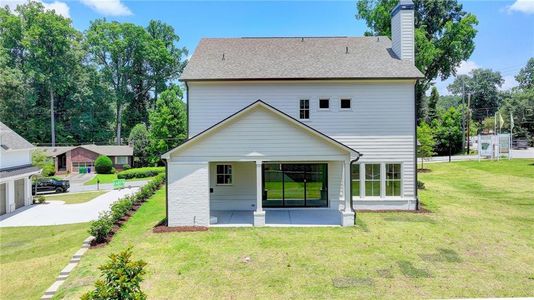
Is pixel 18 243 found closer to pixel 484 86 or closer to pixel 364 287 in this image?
pixel 364 287

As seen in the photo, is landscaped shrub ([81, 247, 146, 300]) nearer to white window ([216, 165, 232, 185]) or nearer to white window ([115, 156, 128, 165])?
white window ([216, 165, 232, 185])

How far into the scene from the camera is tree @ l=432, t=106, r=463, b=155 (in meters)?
48.7

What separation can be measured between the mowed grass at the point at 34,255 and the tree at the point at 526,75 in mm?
113406

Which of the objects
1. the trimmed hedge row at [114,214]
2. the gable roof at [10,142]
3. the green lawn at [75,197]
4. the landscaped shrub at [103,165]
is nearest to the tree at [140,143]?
the landscaped shrub at [103,165]

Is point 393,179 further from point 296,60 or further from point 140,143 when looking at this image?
point 140,143

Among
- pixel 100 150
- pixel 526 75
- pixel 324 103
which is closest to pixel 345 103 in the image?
pixel 324 103

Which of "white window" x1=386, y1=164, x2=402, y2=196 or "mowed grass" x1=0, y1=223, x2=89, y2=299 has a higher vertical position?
"white window" x1=386, y1=164, x2=402, y2=196

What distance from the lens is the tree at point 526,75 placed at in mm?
91656

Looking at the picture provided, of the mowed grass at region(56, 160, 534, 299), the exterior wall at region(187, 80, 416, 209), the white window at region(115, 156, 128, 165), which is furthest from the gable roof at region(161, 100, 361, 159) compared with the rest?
the white window at region(115, 156, 128, 165)

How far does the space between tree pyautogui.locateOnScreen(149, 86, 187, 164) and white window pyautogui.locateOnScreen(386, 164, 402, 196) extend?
30177 mm

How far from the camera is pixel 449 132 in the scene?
1923 inches

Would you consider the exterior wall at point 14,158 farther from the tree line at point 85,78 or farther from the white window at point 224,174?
the tree line at point 85,78

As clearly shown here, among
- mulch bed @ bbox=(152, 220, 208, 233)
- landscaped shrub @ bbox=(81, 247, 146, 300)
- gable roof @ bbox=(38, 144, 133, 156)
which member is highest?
gable roof @ bbox=(38, 144, 133, 156)

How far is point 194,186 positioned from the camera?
13.5 m
